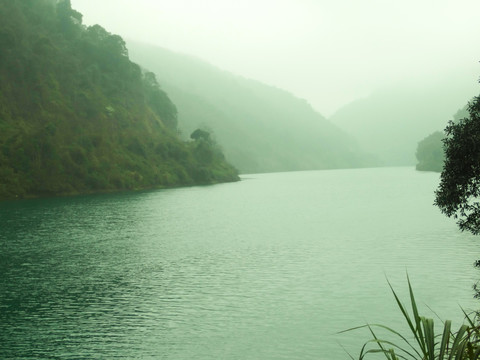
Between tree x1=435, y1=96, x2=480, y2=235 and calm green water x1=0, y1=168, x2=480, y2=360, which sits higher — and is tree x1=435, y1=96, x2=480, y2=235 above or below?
above

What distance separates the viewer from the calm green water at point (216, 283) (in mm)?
31875

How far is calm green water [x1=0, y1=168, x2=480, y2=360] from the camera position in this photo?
3188cm

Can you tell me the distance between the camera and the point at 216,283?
47594 millimetres

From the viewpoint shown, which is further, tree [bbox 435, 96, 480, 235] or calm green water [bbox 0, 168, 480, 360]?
calm green water [bbox 0, 168, 480, 360]

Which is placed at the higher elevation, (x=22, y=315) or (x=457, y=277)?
(x=457, y=277)

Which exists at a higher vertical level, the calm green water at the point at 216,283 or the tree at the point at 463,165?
the tree at the point at 463,165

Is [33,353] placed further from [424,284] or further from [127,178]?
[127,178]

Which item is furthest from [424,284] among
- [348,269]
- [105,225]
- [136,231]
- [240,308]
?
[105,225]

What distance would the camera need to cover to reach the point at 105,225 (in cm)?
9325

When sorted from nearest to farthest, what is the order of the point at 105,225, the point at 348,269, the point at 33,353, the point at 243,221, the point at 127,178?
the point at 33,353 → the point at 348,269 → the point at 105,225 → the point at 243,221 → the point at 127,178

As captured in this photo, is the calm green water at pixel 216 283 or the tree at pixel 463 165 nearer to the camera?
the tree at pixel 463 165

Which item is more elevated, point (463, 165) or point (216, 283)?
point (463, 165)

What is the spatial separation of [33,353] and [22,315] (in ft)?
28.8

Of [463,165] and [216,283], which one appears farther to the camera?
[216,283]
